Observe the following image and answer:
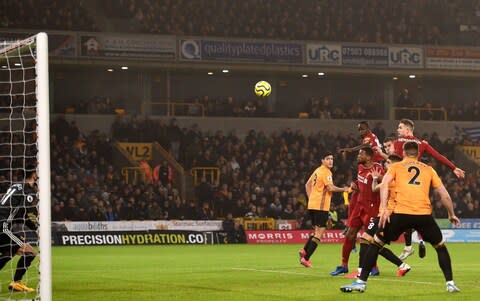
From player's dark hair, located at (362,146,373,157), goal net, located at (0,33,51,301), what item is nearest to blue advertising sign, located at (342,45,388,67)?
goal net, located at (0,33,51,301)

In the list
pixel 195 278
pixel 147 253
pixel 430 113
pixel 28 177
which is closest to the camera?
pixel 28 177

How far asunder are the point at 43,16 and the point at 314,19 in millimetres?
13884

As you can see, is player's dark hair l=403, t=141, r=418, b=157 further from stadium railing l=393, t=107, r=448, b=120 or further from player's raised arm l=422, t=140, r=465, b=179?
stadium railing l=393, t=107, r=448, b=120

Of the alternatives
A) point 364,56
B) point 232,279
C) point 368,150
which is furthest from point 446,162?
point 364,56

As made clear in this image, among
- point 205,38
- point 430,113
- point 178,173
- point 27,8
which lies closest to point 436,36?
point 430,113

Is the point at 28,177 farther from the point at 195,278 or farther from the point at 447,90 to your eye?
the point at 447,90

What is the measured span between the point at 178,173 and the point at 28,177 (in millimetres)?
29001

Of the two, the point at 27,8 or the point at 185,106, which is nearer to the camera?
the point at 27,8

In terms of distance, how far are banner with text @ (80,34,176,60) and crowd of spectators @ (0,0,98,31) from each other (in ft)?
3.72

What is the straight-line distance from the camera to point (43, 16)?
140ft

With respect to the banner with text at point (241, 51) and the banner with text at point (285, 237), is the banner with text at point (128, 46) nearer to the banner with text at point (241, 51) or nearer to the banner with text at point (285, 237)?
the banner with text at point (241, 51)

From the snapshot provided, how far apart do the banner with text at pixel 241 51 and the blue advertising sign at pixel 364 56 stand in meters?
2.39

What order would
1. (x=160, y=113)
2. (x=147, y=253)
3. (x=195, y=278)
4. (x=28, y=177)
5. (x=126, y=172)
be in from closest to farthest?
(x=28, y=177) → (x=195, y=278) → (x=147, y=253) → (x=126, y=172) → (x=160, y=113)

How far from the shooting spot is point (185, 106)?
47688 mm
